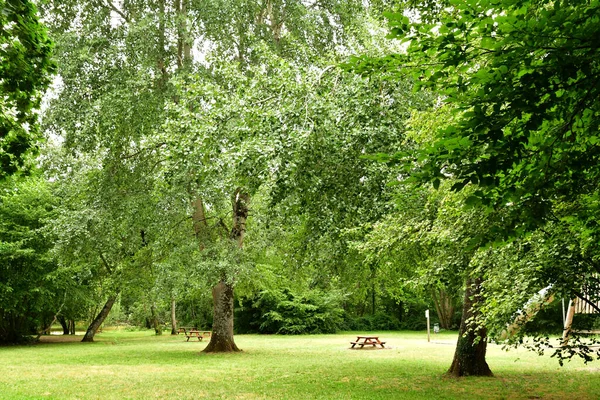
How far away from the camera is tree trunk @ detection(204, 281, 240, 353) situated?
64.2 feet

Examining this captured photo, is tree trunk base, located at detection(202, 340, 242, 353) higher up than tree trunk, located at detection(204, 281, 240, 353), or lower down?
lower down

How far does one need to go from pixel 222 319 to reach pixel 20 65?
1481 centimetres

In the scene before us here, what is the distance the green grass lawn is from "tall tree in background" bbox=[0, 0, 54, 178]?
16.8 feet

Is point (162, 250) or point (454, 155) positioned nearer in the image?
point (454, 155)

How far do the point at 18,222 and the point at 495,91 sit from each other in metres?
27.1

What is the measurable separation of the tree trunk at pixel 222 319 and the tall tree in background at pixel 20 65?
12.8 meters

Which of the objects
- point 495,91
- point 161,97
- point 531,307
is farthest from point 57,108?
point 495,91

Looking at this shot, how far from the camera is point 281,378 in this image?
13.1m

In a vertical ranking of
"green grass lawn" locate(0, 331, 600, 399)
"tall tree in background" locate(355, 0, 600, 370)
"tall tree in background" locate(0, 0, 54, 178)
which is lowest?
"green grass lawn" locate(0, 331, 600, 399)

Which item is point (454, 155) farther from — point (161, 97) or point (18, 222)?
point (18, 222)

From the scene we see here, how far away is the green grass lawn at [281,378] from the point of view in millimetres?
10625

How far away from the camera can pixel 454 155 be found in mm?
3809

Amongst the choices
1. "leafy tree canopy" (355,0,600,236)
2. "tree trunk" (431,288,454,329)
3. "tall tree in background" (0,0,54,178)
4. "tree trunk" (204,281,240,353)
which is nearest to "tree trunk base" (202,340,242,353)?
"tree trunk" (204,281,240,353)

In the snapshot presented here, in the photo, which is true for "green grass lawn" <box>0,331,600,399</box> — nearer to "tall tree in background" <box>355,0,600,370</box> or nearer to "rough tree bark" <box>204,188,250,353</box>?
"rough tree bark" <box>204,188,250,353</box>
